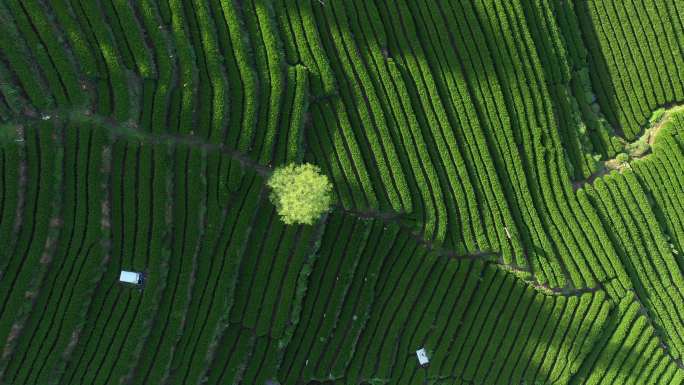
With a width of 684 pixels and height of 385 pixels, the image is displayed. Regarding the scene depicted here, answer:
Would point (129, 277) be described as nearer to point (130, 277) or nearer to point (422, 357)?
point (130, 277)

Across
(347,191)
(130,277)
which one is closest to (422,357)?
(347,191)

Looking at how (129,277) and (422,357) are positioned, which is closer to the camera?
(129,277)

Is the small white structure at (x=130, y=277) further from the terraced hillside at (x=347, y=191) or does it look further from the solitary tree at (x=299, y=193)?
the solitary tree at (x=299, y=193)

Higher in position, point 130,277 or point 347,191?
point 347,191

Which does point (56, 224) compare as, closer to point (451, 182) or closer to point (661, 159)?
point (451, 182)

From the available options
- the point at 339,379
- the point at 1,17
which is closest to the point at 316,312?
the point at 339,379
